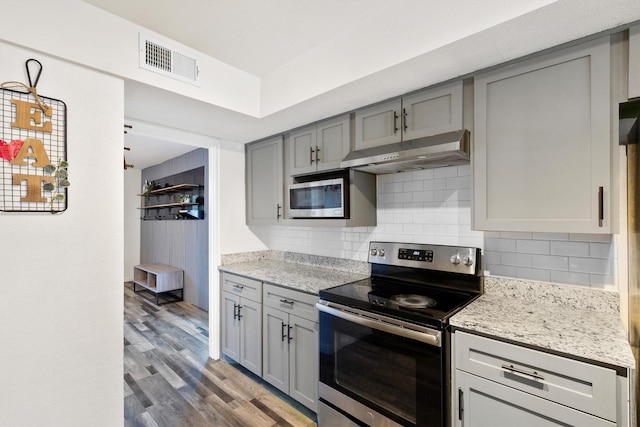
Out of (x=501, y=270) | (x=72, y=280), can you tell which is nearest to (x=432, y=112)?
(x=501, y=270)

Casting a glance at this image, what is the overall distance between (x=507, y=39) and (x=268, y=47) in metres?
1.31

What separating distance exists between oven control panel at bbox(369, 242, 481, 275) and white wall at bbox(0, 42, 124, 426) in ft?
5.41

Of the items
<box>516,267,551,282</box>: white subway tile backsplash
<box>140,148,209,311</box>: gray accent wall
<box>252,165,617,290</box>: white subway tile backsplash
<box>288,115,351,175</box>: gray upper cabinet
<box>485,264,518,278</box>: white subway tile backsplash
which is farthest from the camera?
<box>140,148,209,311</box>: gray accent wall

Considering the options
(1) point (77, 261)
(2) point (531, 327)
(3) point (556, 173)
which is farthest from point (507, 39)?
(1) point (77, 261)

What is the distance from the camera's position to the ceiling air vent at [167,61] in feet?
5.64

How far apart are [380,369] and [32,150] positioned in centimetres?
200

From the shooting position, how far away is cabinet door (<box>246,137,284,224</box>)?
9.18ft

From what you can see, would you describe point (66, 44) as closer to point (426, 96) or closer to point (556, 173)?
point (426, 96)

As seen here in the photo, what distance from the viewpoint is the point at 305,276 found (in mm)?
2473

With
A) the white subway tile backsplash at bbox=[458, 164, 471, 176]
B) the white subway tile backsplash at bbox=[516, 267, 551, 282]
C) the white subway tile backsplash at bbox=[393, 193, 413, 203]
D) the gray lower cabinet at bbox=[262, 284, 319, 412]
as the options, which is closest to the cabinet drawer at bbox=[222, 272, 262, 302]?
the gray lower cabinet at bbox=[262, 284, 319, 412]

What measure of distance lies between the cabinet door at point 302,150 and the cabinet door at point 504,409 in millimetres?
1725

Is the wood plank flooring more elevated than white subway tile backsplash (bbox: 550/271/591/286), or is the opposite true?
white subway tile backsplash (bbox: 550/271/591/286)

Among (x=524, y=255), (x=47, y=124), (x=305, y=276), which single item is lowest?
(x=305, y=276)

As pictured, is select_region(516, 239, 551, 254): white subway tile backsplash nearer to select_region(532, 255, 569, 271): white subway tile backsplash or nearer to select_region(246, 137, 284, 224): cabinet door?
select_region(532, 255, 569, 271): white subway tile backsplash
